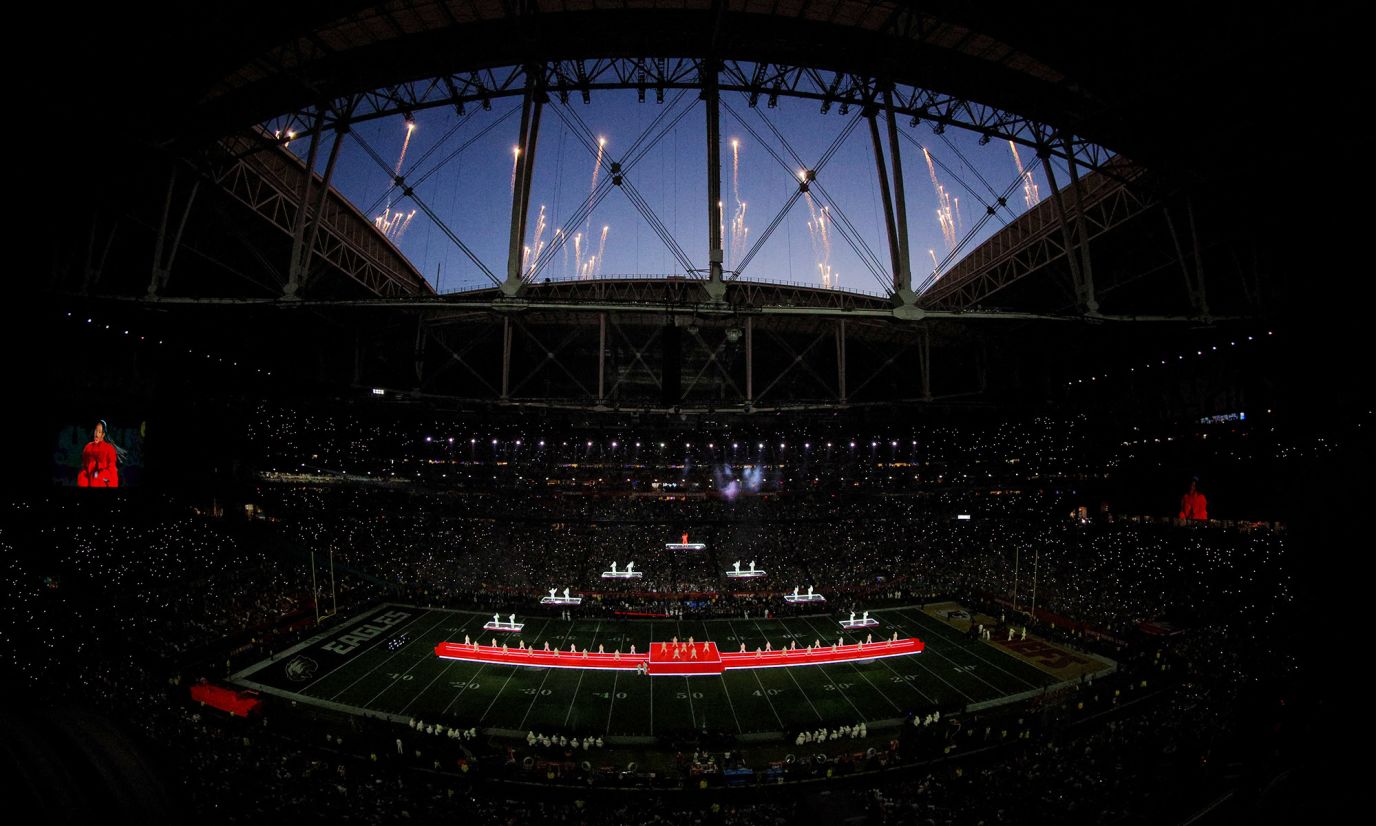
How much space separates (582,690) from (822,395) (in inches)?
846

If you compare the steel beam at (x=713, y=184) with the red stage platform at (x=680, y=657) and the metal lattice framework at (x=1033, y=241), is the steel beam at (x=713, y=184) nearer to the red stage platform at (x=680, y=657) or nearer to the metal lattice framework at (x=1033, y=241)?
the metal lattice framework at (x=1033, y=241)

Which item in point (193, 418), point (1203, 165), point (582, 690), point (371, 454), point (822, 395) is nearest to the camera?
point (1203, 165)

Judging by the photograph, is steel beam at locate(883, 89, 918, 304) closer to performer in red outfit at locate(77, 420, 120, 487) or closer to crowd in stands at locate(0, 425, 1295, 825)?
crowd in stands at locate(0, 425, 1295, 825)

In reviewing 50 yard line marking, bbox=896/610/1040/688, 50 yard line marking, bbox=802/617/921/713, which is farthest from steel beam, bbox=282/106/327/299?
50 yard line marking, bbox=896/610/1040/688

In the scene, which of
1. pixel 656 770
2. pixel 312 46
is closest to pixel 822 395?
pixel 656 770

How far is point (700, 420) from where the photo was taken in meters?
39.9

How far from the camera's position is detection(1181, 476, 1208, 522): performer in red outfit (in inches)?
1130

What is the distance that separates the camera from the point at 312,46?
14.7 metres

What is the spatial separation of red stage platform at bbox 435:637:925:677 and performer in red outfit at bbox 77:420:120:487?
46.3 ft

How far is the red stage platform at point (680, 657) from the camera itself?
22.0 meters

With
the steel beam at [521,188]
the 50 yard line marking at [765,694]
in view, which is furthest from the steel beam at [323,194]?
the 50 yard line marking at [765,694]

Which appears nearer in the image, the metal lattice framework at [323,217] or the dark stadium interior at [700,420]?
the dark stadium interior at [700,420]

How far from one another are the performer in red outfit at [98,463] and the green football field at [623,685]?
9.17 metres

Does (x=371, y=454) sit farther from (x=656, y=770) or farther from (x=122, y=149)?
(x=656, y=770)
